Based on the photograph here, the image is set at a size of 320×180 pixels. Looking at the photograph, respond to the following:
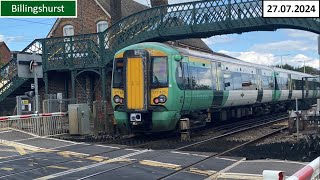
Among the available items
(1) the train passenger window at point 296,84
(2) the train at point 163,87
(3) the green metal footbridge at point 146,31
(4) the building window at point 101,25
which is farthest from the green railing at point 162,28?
(1) the train passenger window at point 296,84

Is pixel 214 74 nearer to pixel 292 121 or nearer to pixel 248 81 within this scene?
pixel 292 121

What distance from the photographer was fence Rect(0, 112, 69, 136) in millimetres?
17125

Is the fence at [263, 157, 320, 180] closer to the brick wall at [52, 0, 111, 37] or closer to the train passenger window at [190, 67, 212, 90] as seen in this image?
the train passenger window at [190, 67, 212, 90]

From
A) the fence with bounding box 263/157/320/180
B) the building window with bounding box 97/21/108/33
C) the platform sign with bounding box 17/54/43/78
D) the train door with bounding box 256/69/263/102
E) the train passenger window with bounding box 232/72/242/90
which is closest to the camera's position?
the fence with bounding box 263/157/320/180

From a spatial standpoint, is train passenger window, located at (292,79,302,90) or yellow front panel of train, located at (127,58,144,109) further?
train passenger window, located at (292,79,302,90)

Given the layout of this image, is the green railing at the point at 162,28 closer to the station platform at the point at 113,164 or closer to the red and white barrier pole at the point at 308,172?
the station platform at the point at 113,164

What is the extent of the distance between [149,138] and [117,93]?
202 centimetres

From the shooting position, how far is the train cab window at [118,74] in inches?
655

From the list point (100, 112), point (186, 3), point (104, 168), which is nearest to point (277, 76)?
point (186, 3)

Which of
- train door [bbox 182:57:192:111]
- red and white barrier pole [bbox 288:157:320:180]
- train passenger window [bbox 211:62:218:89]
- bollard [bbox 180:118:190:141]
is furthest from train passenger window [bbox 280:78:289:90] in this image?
red and white barrier pole [bbox 288:157:320:180]

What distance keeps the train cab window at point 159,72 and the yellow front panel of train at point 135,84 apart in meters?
0.40

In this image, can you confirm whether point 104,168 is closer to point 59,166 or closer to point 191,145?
point 59,166

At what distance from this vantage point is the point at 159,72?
15828mm

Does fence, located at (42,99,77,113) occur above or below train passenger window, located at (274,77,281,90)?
below
